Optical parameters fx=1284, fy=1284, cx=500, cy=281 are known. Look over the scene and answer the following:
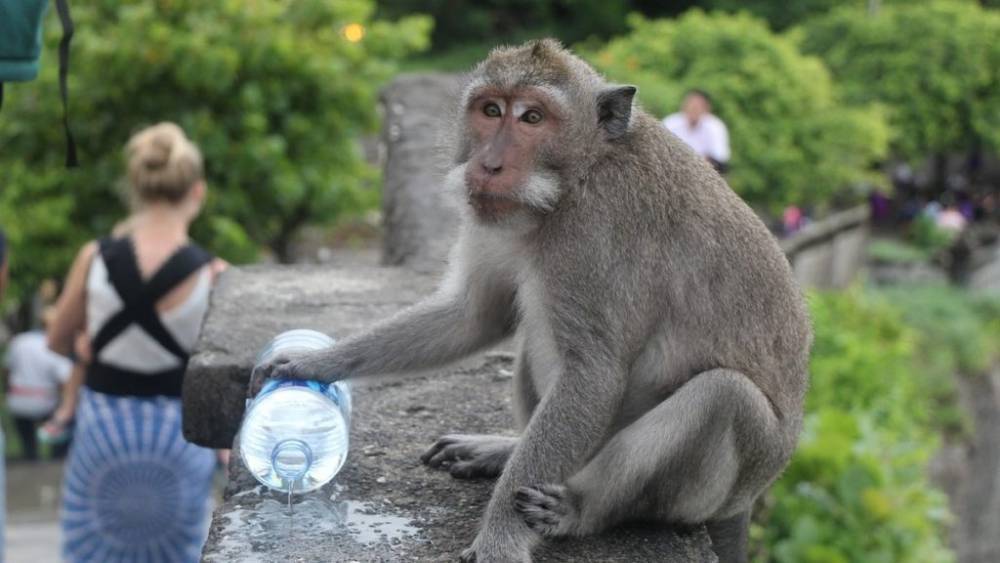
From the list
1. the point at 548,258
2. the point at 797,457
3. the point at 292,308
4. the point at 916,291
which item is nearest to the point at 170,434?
the point at 292,308

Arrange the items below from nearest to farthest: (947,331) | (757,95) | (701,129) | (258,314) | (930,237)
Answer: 1. (258,314)
2. (701,129)
3. (757,95)
4. (947,331)
5. (930,237)

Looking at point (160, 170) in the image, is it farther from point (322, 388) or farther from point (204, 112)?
point (204, 112)

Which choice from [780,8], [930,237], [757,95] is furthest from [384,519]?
[780,8]

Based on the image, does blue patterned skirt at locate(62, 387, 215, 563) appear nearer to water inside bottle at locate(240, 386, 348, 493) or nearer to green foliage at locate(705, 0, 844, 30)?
water inside bottle at locate(240, 386, 348, 493)

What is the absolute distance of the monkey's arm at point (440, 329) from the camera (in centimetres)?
313

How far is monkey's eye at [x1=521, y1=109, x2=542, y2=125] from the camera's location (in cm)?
273

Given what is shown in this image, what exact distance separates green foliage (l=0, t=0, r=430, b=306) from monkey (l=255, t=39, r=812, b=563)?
5.48 meters

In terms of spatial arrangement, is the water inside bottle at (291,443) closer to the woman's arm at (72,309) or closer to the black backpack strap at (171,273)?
the black backpack strap at (171,273)

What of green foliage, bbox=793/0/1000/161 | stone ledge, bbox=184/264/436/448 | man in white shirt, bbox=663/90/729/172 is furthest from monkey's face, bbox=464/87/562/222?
green foliage, bbox=793/0/1000/161

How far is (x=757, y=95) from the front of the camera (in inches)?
508

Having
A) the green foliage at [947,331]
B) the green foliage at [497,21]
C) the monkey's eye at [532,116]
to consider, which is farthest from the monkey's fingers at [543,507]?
the green foliage at [497,21]

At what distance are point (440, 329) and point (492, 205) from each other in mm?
562

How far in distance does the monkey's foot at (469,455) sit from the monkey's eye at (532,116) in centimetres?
80

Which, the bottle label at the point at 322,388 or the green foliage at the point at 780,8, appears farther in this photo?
the green foliage at the point at 780,8
